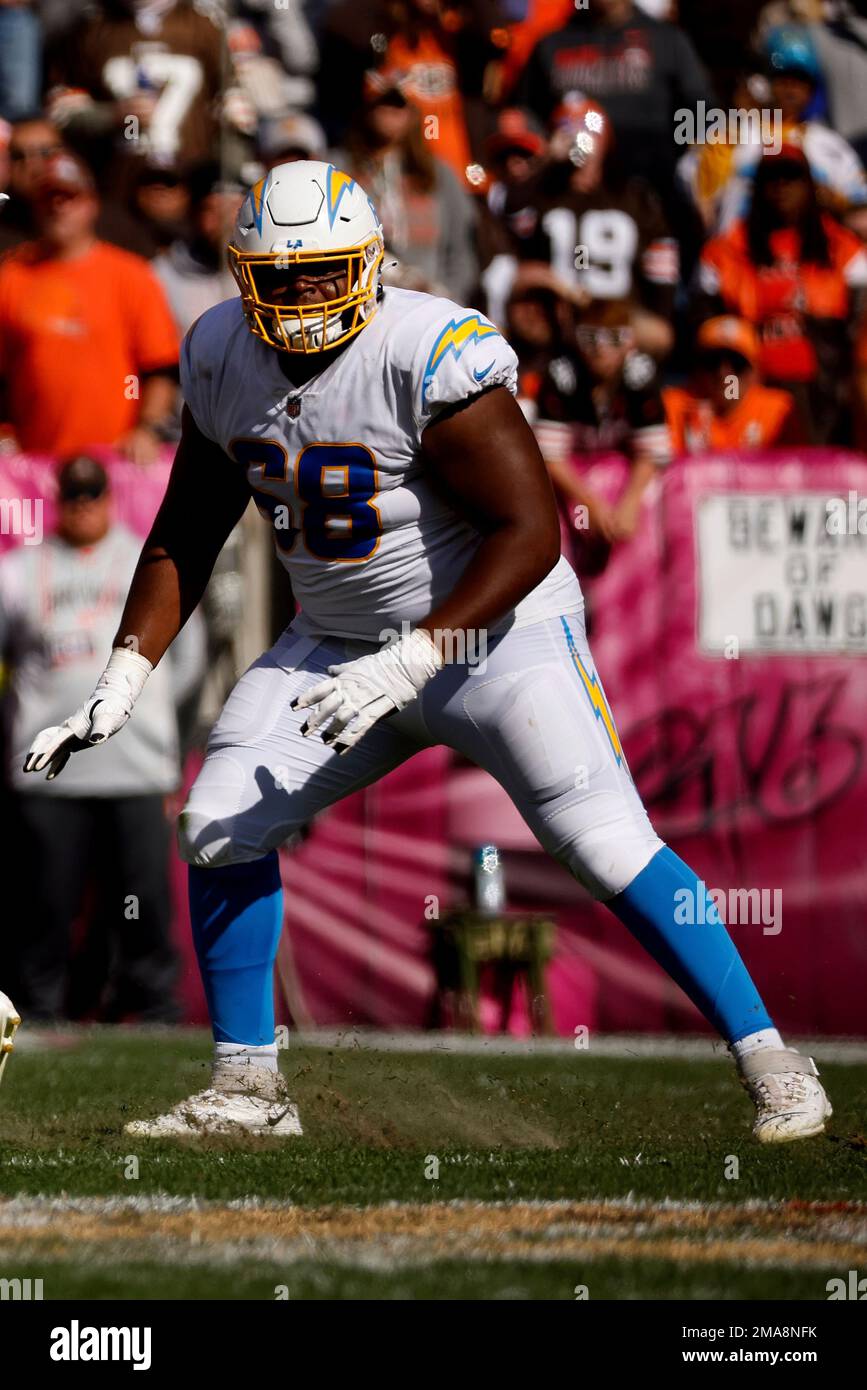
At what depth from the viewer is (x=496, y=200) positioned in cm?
850

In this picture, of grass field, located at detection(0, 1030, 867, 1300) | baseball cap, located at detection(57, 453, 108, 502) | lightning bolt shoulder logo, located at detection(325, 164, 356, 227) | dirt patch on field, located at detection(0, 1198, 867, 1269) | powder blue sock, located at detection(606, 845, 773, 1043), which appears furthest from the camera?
baseball cap, located at detection(57, 453, 108, 502)

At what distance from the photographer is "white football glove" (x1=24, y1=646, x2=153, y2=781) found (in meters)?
4.09

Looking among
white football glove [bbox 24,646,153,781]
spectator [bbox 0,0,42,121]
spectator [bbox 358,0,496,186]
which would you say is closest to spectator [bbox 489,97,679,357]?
spectator [bbox 358,0,496,186]

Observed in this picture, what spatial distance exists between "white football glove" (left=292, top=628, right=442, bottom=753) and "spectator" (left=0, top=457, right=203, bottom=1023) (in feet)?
12.1

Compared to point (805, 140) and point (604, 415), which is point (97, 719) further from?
point (805, 140)

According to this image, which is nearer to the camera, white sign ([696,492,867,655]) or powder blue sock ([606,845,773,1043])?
powder blue sock ([606,845,773,1043])

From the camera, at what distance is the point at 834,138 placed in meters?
8.95

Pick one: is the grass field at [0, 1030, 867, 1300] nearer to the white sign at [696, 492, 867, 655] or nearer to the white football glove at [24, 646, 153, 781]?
the white football glove at [24, 646, 153, 781]

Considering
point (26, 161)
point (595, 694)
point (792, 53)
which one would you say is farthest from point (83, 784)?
point (792, 53)

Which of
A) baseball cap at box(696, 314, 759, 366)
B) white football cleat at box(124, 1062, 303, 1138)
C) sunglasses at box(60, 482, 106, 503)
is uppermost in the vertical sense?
baseball cap at box(696, 314, 759, 366)

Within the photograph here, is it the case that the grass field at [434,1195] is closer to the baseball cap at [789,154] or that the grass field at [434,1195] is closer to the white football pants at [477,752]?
the white football pants at [477,752]

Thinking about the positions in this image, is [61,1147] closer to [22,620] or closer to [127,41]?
[22,620]

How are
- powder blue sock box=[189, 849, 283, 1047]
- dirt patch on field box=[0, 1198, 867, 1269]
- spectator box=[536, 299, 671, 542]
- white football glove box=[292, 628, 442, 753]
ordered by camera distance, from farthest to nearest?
1. spectator box=[536, 299, 671, 542]
2. powder blue sock box=[189, 849, 283, 1047]
3. white football glove box=[292, 628, 442, 753]
4. dirt patch on field box=[0, 1198, 867, 1269]

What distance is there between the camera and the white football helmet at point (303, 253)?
158 inches
